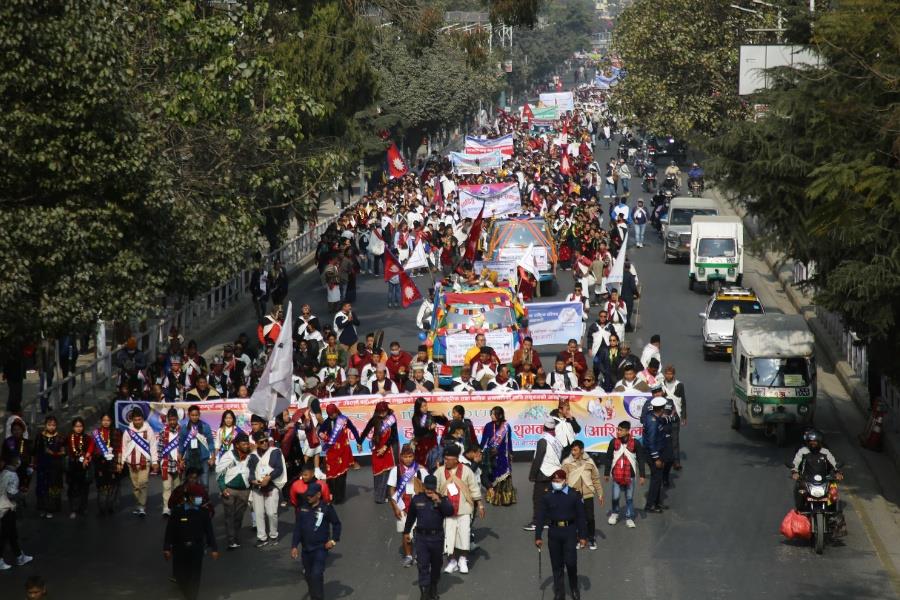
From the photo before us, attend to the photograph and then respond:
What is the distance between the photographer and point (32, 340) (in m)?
18.3

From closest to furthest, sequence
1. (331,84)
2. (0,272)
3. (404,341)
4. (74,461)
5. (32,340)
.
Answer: (0,272)
(32,340)
(74,461)
(404,341)
(331,84)

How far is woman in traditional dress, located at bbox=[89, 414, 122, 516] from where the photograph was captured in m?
19.6

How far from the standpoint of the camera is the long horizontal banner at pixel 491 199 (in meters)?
45.3

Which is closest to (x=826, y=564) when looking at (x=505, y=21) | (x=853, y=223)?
(x=853, y=223)

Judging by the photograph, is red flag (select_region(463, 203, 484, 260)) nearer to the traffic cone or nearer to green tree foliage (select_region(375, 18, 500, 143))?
the traffic cone

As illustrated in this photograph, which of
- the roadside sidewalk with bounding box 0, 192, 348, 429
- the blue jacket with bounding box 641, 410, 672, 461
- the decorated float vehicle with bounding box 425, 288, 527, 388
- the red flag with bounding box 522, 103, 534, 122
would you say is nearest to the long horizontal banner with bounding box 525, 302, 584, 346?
the decorated float vehicle with bounding box 425, 288, 527, 388

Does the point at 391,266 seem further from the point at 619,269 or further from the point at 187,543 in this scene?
the point at 187,543

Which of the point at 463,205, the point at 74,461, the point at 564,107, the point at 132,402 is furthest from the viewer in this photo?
the point at 564,107

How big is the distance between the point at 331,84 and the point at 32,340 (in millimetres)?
24070

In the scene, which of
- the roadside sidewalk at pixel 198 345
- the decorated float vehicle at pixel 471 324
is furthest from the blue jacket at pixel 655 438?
the roadside sidewalk at pixel 198 345

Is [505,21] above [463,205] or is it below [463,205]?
above

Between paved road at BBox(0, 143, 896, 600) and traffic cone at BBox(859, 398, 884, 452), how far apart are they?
125 centimetres

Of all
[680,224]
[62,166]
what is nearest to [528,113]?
[680,224]

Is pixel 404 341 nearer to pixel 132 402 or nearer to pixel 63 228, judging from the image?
pixel 132 402
